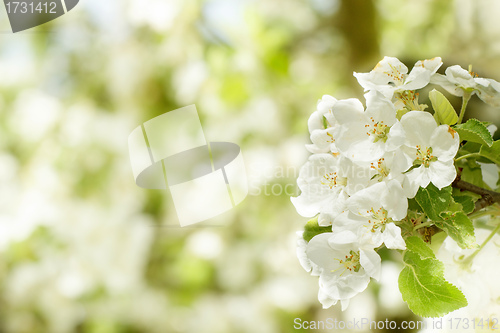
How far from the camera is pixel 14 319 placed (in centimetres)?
93

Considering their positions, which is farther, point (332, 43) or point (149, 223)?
point (332, 43)

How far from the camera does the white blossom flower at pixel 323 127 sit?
27 cm

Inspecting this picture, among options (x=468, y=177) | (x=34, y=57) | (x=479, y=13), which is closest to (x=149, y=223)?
(x=34, y=57)

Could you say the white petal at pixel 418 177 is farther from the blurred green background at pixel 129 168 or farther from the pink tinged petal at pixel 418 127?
the blurred green background at pixel 129 168

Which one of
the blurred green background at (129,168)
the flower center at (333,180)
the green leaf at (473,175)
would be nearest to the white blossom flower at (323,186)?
the flower center at (333,180)

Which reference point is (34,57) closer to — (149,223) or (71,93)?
(71,93)

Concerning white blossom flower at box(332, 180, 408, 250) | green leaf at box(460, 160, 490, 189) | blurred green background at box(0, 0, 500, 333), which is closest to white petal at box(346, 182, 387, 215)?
white blossom flower at box(332, 180, 408, 250)

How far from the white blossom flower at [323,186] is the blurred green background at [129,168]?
1.83 ft

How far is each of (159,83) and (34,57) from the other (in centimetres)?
30

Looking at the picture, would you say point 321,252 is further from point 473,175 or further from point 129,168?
point 129,168

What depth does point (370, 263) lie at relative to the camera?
228mm

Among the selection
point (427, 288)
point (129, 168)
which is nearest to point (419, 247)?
point (427, 288)

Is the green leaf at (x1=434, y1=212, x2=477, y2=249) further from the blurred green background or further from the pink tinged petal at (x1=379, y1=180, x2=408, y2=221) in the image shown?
the blurred green background

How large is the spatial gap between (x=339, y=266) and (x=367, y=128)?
8 centimetres
